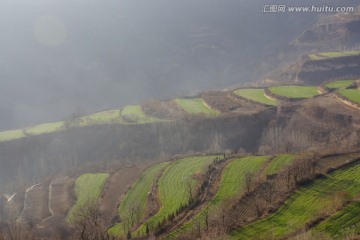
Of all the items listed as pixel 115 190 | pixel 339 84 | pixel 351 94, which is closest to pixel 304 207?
pixel 115 190

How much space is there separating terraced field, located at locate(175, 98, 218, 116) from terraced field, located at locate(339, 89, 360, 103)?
62.0ft

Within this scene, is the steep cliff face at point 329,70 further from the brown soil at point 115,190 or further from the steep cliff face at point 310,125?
the brown soil at point 115,190

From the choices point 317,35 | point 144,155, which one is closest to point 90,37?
point 317,35

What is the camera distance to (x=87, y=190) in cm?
4797

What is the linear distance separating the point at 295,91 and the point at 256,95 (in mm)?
6423

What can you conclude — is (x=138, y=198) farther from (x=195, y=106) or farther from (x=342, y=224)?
(x=195, y=106)

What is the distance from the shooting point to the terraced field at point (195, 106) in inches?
2756

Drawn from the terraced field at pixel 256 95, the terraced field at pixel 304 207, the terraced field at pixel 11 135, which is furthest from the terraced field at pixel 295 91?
the terraced field at pixel 11 135

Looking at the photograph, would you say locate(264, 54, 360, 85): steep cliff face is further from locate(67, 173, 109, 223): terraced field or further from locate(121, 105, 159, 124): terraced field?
locate(67, 173, 109, 223): terraced field

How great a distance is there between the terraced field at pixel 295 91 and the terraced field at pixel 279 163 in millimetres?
32809

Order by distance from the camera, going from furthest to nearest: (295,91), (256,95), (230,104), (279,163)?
Answer: 1. (256,95)
2. (295,91)
3. (230,104)
4. (279,163)

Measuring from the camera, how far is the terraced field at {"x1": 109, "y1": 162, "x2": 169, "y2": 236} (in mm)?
34809

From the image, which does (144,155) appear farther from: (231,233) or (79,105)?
(79,105)

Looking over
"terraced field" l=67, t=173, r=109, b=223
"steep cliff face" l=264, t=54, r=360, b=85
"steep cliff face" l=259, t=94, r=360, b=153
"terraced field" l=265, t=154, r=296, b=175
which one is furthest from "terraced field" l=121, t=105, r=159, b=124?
"terraced field" l=265, t=154, r=296, b=175
